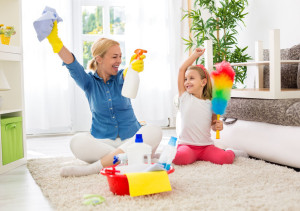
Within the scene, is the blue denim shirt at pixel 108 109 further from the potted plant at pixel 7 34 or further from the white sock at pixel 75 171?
the potted plant at pixel 7 34

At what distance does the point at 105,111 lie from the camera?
1922mm

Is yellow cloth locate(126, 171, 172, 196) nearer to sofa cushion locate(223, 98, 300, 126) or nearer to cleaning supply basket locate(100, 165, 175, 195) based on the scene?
cleaning supply basket locate(100, 165, 175, 195)

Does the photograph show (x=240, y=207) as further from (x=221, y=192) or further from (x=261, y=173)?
(x=261, y=173)

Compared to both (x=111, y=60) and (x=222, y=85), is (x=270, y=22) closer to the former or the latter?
(x=222, y=85)

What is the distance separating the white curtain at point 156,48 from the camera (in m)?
3.83

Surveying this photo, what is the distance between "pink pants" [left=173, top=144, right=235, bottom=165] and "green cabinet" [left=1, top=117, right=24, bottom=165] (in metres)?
0.92

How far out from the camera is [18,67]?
219cm

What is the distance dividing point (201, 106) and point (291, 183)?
27.3 inches

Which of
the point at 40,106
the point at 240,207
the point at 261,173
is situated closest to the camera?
the point at 240,207

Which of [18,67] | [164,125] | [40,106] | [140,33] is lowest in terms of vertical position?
[164,125]

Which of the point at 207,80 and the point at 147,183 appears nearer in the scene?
the point at 147,183

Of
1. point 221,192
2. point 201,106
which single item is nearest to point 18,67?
point 201,106

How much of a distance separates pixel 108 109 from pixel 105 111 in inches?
0.8

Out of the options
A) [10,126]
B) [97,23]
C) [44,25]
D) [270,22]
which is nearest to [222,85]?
[44,25]
